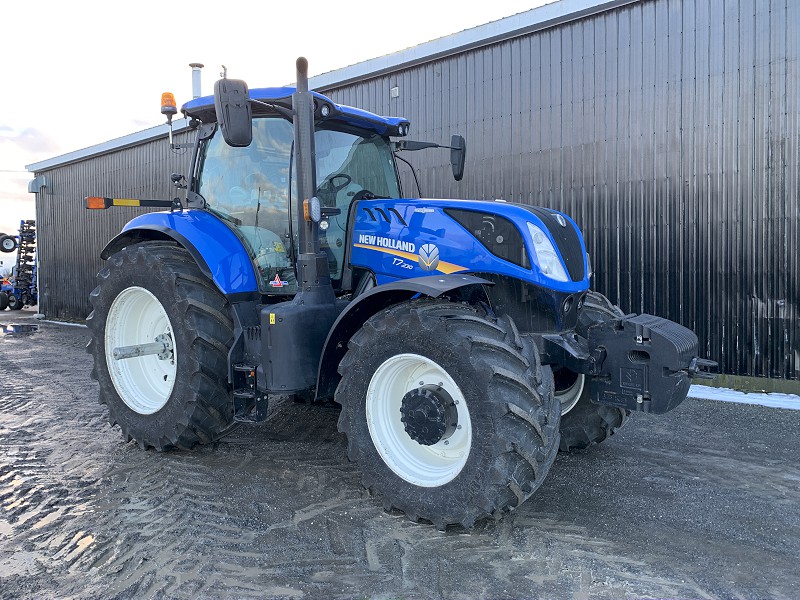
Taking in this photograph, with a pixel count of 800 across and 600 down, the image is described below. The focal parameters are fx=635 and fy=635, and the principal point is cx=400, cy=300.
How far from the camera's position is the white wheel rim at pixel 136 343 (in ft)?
15.6

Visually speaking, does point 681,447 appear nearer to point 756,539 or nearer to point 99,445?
point 756,539

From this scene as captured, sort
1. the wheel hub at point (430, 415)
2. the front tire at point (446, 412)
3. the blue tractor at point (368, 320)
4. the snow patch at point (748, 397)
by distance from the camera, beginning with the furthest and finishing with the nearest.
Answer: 1. the snow patch at point (748, 397)
2. the wheel hub at point (430, 415)
3. the blue tractor at point (368, 320)
4. the front tire at point (446, 412)

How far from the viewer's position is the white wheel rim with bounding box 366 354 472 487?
10.9 feet

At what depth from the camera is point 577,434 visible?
4.37 metres

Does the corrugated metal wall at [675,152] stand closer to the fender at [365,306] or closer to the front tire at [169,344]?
the fender at [365,306]

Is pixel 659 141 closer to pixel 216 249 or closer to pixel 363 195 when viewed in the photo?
pixel 363 195

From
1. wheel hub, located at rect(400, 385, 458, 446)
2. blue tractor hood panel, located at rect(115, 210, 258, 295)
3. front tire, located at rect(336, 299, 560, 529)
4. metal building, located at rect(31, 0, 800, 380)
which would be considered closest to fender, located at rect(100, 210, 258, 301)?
blue tractor hood panel, located at rect(115, 210, 258, 295)

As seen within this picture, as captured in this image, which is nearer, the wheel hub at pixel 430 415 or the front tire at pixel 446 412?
the front tire at pixel 446 412

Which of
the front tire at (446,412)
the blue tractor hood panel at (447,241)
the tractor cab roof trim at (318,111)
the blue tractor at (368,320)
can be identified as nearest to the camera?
the front tire at (446,412)

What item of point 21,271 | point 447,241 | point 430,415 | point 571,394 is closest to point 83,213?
point 21,271

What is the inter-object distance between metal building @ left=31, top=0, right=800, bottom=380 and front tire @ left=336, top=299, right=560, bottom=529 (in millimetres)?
3952

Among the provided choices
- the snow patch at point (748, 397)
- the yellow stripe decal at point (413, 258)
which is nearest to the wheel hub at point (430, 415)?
the yellow stripe decal at point (413, 258)

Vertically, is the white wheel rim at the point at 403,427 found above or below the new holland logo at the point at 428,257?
below

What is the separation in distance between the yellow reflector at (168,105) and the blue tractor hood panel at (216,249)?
32.0 inches
